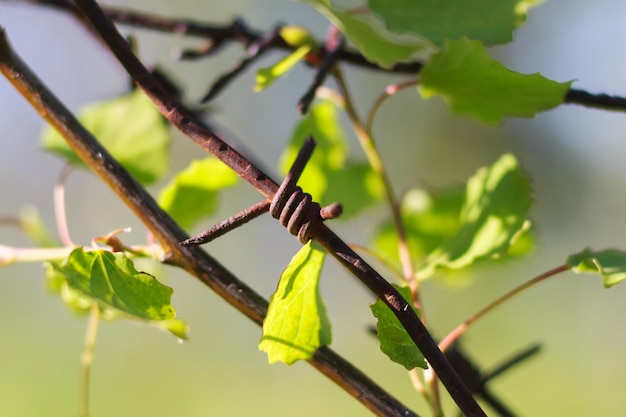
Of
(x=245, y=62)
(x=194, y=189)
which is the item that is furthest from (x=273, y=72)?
(x=194, y=189)

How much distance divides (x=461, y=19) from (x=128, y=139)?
0.24 m

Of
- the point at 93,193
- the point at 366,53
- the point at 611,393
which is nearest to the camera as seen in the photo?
the point at 366,53

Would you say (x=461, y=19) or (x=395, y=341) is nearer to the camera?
(x=395, y=341)

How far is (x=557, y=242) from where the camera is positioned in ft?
13.5

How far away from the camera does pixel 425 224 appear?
1.83 feet

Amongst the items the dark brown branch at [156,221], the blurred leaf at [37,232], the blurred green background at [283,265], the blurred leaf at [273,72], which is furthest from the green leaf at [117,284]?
the blurred green background at [283,265]

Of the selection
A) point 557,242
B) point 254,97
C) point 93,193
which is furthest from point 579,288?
point 93,193

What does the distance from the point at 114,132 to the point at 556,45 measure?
400 centimetres

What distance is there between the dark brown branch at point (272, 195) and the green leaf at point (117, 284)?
66mm

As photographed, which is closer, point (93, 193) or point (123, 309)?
point (123, 309)

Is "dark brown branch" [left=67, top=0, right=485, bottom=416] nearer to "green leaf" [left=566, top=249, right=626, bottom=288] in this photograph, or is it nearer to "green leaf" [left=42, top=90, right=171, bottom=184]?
"green leaf" [left=566, top=249, right=626, bottom=288]

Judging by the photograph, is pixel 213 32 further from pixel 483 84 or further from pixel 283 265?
pixel 283 265

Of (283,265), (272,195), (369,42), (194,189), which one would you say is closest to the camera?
(272,195)

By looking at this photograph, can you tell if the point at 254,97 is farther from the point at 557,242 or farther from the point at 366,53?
the point at 366,53
